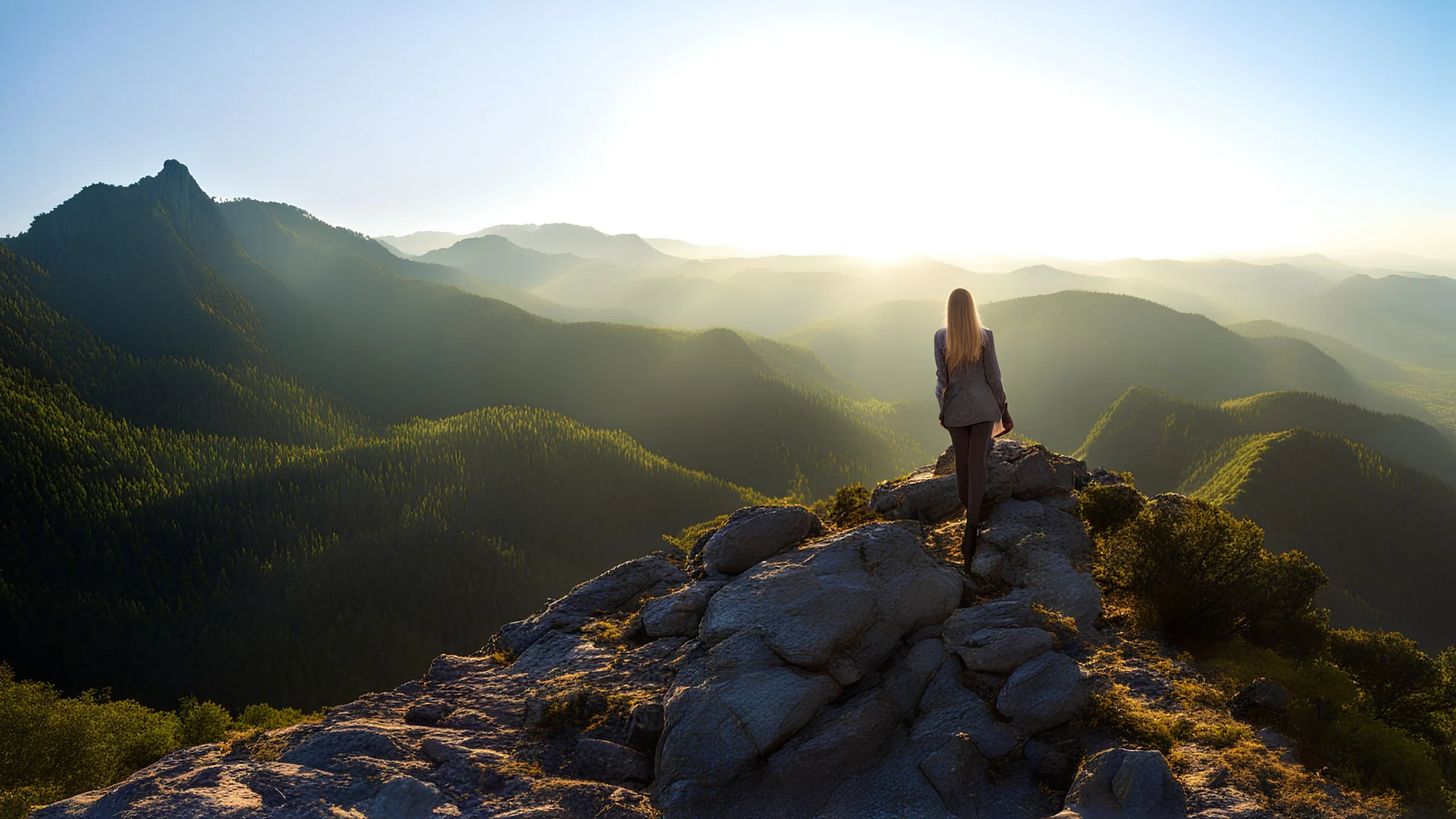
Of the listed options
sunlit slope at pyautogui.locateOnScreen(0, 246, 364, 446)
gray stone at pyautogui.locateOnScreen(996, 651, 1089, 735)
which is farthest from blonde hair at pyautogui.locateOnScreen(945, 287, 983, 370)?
sunlit slope at pyautogui.locateOnScreen(0, 246, 364, 446)

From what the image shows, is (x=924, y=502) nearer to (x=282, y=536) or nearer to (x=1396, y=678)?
(x=1396, y=678)

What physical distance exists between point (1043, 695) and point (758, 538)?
601cm

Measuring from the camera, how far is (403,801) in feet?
27.2

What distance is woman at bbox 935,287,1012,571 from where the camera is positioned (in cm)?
1188

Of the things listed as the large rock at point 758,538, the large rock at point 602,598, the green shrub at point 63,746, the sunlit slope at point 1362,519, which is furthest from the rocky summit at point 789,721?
the sunlit slope at point 1362,519

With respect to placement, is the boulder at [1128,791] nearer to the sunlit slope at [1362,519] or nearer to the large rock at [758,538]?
the large rock at [758,538]

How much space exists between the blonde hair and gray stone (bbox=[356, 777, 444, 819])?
10512mm

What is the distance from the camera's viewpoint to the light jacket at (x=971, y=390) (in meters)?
11.9

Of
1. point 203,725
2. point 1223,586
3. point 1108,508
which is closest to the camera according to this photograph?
point 1223,586

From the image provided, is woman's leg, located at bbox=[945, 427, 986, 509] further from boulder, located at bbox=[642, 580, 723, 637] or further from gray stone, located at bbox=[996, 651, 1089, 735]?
boulder, located at bbox=[642, 580, 723, 637]

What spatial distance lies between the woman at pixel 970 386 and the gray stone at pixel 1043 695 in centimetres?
332

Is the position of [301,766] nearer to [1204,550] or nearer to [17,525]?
[1204,550]

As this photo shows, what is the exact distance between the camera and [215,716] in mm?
67000

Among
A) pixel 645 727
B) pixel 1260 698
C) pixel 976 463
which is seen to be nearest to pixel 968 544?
pixel 976 463
